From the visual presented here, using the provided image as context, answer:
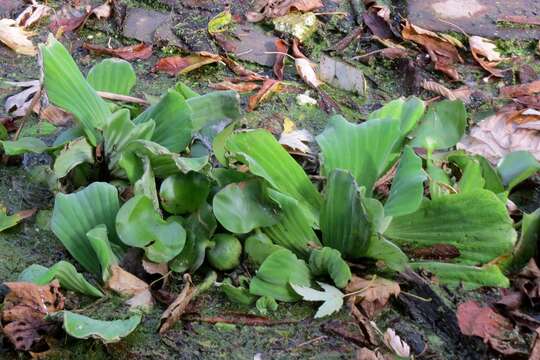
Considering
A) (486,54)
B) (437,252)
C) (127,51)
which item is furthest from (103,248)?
(486,54)

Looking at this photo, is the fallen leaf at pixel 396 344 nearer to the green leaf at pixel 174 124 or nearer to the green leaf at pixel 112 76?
the green leaf at pixel 174 124

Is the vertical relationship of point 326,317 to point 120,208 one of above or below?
below

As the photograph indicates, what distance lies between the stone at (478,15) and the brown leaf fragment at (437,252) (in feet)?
3.63

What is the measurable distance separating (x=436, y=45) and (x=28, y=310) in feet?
4.98

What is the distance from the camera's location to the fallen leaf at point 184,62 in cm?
224

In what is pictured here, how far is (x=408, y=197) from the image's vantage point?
56.1 inches

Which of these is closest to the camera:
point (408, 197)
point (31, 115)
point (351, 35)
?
point (408, 197)

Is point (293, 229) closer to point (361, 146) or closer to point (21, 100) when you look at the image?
point (361, 146)

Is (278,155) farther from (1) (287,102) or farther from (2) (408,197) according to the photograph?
(1) (287,102)

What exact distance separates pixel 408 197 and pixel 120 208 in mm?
546

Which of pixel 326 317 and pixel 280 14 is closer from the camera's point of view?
pixel 326 317

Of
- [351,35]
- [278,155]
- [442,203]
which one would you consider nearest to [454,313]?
[442,203]

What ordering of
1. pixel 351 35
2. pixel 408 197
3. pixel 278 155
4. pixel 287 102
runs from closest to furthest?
pixel 408 197 → pixel 278 155 → pixel 287 102 → pixel 351 35

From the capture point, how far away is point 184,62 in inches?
89.4
